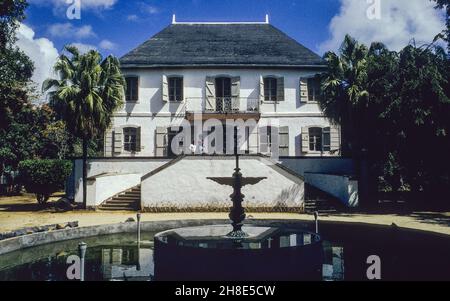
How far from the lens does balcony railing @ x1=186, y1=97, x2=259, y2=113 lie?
25.1 m

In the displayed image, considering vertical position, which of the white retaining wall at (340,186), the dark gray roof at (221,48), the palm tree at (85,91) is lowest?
the white retaining wall at (340,186)

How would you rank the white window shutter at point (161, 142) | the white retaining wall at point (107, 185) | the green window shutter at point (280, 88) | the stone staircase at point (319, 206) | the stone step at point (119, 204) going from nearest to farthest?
1. the stone staircase at point (319, 206)
2. the white retaining wall at point (107, 185)
3. the stone step at point (119, 204)
4. the white window shutter at point (161, 142)
5. the green window shutter at point (280, 88)

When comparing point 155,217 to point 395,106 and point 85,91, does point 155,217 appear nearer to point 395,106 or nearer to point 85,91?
point 85,91

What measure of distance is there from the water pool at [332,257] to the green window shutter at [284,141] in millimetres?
12749

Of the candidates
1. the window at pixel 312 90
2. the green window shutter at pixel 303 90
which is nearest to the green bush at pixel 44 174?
the green window shutter at pixel 303 90

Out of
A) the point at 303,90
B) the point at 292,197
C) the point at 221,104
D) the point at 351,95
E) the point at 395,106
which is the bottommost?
the point at 292,197

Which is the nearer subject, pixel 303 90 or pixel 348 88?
pixel 348 88

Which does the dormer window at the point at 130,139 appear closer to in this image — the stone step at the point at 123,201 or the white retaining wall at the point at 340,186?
the stone step at the point at 123,201

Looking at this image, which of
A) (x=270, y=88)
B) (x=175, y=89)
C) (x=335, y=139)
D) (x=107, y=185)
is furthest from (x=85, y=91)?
(x=335, y=139)

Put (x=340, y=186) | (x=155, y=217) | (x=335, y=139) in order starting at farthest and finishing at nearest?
(x=335, y=139) → (x=340, y=186) → (x=155, y=217)

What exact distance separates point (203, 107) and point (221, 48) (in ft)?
16.6

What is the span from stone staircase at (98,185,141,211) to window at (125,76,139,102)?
780 centimetres

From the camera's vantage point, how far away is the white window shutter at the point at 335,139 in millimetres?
24859

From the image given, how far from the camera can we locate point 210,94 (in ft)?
82.5
